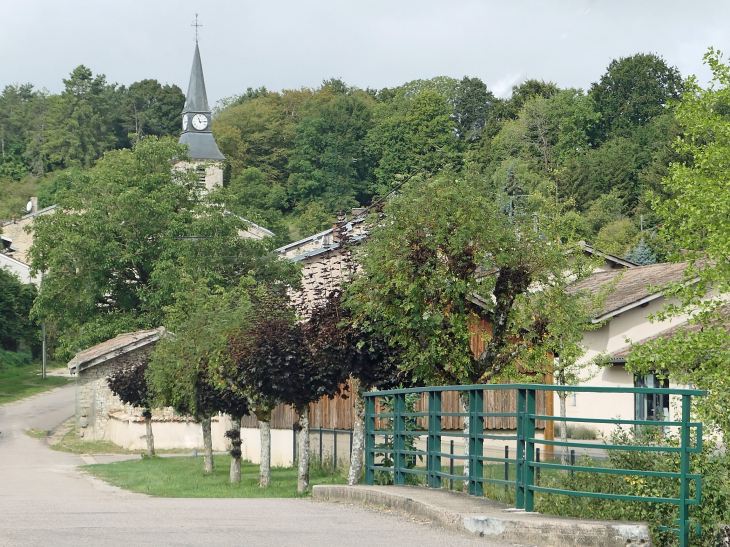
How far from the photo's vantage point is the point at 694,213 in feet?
68.5

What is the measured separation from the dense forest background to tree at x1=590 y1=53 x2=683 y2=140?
0.11 metres

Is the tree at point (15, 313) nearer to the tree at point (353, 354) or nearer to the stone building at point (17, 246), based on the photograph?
the stone building at point (17, 246)

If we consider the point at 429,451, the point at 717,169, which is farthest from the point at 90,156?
the point at 429,451

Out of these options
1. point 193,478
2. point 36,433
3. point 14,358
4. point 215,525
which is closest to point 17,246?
point 14,358

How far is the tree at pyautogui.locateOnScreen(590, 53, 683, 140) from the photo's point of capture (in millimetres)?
79438

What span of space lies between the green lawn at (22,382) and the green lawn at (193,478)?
25.5 metres

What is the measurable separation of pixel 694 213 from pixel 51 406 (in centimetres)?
3949

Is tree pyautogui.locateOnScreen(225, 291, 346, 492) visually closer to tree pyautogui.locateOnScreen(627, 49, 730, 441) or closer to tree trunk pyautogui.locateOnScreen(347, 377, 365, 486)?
tree trunk pyautogui.locateOnScreen(347, 377, 365, 486)

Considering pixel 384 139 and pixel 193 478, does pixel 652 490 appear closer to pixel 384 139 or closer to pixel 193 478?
pixel 193 478

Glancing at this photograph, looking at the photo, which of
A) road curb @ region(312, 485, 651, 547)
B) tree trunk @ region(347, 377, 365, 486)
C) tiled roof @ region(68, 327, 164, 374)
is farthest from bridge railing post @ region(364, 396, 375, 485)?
tiled roof @ region(68, 327, 164, 374)

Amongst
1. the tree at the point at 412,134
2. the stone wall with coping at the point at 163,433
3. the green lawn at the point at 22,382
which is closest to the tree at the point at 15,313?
the green lawn at the point at 22,382

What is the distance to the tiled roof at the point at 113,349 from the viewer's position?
40.3m

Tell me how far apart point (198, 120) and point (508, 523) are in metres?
81.3

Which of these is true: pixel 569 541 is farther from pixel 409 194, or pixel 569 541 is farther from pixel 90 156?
pixel 90 156
